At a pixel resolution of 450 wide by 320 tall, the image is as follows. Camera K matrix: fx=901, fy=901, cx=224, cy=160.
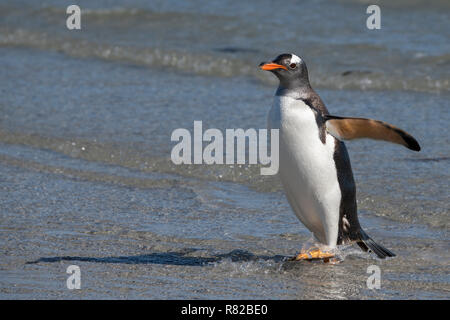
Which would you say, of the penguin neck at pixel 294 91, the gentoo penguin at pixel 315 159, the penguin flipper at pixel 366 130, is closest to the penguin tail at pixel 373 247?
the gentoo penguin at pixel 315 159

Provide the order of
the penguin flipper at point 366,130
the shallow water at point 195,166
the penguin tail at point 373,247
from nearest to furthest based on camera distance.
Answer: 1. the penguin flipper at point 366,130
2. the shallow water at point 195,166
3. the penguin tail at point 373,247

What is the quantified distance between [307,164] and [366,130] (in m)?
0.38

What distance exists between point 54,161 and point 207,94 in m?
2.67

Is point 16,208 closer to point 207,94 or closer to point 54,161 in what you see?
point 54,161

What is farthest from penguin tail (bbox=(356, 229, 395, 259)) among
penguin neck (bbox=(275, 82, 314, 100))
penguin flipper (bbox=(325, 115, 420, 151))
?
penguin neck (bbox=(275, 82, 314, 100))

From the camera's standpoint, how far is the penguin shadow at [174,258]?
16.5 feet

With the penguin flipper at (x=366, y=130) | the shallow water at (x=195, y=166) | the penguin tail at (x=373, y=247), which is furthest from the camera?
the penguin tail at (x=373, y=247)

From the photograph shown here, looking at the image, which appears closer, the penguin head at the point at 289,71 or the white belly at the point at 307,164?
the white belly at the point at 307,164

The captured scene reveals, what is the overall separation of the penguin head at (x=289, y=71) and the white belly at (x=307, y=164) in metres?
0.11

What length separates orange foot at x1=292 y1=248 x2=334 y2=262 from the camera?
5.02 m

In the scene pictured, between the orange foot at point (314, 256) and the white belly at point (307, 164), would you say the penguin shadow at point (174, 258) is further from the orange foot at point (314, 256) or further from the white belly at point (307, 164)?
the white belly at point (307, 164)

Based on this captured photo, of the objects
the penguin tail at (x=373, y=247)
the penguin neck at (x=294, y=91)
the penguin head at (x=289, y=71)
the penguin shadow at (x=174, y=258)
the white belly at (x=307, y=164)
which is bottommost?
the penguin shadow at (x=174, y=258)

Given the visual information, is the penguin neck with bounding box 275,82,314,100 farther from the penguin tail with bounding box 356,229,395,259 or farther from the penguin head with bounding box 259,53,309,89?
the penguin tail with bounding box 356,229,395,259
